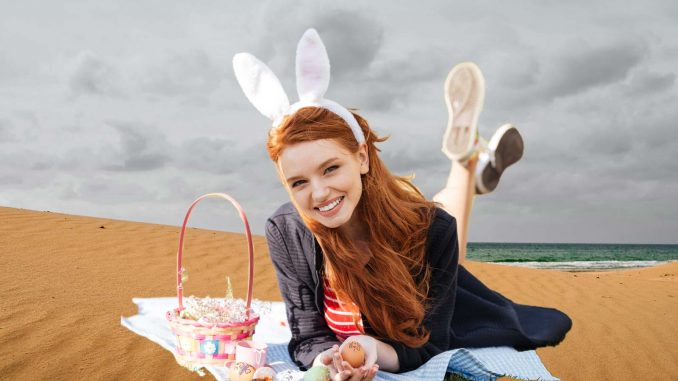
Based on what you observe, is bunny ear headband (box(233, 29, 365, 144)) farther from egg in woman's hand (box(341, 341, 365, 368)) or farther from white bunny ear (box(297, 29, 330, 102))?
egg in woman's hand (box(341, 341, 365, 368))

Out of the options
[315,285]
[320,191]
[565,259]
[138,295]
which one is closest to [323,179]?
[320,191]

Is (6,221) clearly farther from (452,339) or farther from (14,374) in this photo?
(452,339)

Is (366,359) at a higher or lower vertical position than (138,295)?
higher

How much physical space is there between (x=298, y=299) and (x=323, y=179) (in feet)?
2.21

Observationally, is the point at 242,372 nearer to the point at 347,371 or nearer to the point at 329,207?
the point at 347,371

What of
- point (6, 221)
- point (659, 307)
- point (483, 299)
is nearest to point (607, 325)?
point (659, 307)

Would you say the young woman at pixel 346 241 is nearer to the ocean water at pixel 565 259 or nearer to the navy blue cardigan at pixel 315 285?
the navy blue cardigan at pixel 315 285

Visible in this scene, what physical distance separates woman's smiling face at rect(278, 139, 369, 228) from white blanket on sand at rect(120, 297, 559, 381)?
2.33ft

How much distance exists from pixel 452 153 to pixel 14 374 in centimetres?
335

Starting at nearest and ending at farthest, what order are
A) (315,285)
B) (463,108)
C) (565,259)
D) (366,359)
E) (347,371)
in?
(347,371) < (366,359) < (315,285) < (463,108) < (565,259)

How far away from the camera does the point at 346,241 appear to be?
2.49 metres

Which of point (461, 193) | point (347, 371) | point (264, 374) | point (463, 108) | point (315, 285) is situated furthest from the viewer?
point (461, 193)

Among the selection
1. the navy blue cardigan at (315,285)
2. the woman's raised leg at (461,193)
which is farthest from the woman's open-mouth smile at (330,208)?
the woman's raised leg at (461,193)

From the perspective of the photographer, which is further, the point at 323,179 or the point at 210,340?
the point at 210,340
